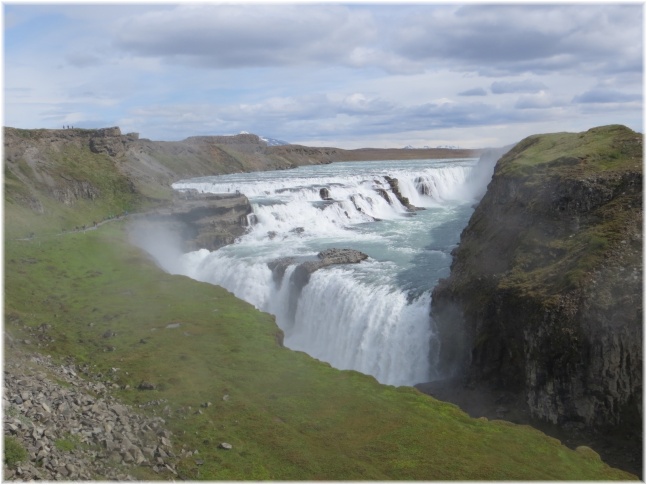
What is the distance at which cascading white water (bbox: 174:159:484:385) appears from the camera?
39062mm

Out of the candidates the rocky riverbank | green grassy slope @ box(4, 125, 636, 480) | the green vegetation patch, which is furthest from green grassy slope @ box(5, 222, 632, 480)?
the green vegetation patch

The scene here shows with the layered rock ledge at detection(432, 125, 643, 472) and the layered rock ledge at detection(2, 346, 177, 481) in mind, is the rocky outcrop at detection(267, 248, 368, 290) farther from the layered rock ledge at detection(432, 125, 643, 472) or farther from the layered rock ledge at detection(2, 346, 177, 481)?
the layered rock ledge at detection(2, 346, 177, 481)

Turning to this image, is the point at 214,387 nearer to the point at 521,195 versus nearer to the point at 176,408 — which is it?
the point at 176,408

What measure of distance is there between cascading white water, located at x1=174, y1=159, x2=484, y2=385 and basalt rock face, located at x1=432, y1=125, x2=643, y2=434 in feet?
10.8

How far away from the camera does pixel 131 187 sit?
84.0 meters

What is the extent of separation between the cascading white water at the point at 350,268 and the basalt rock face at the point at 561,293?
328 cm

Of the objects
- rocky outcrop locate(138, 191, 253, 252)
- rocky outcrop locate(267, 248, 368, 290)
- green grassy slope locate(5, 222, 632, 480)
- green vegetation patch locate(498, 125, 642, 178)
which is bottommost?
green grassy slope locate(5, 222, 632, 480)

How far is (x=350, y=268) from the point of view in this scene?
159ft

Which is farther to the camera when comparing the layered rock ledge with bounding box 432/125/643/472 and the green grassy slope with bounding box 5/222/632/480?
the layered rock ledge with bounding box 432/125/643/472

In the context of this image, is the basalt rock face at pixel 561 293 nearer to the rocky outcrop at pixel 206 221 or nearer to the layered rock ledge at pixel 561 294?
the layered rock ledge at pixel 561 294

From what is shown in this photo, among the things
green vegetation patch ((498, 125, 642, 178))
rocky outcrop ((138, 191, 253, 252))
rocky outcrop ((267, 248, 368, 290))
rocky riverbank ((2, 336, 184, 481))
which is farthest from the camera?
rocky outcrop ((138, 191, 253, 252))

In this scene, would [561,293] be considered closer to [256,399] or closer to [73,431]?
[256,399]

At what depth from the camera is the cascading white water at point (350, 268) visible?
39.1m

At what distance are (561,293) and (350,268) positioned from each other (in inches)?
806
